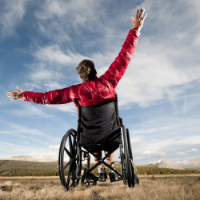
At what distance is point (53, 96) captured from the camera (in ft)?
12.0

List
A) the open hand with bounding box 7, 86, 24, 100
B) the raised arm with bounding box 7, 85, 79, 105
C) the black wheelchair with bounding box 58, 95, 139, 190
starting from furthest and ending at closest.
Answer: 1. the open hand with bounding box 7, 86, 24, 100
2. the raised arm with bounding box 7, 85, 79, 105
3. the black wheelchair with bounding box 58, 95, 139, 190

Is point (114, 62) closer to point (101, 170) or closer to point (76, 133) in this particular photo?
point (76, 133)

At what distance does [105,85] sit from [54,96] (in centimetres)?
117

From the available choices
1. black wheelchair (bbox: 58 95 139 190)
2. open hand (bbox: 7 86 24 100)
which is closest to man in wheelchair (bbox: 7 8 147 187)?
black wheelchair (bbox: 58 95 139 190)

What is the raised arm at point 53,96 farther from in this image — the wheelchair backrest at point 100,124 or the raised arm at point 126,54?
the raised arm at point 126,54

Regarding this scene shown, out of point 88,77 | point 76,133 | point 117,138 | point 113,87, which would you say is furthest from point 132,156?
point 88,77

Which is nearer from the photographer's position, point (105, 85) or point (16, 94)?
point (105, 85)

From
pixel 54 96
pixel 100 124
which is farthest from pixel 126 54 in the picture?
pixel 54 96

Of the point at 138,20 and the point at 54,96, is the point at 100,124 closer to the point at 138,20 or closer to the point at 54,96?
the point at 54,96

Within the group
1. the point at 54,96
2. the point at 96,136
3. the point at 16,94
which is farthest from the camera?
the point at 16,94

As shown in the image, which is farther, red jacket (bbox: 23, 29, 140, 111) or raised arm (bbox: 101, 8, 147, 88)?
raised arm (bbox: 101, 8, 147, 88)

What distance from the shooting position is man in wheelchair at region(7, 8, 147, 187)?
10.1 ft

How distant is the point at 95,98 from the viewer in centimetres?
316

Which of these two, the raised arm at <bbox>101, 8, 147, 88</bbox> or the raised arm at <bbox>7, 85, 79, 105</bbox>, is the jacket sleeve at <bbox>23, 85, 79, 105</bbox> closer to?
the raised arm at <bbox>7, 85, 79, 105</bbox>
